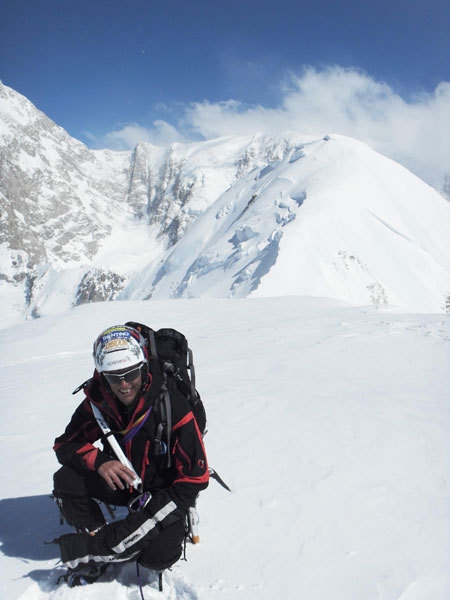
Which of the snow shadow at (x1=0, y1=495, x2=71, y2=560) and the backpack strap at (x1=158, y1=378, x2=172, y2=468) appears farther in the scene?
the snow shadow at (x1=0, y1=495, x2=71, y2=560)

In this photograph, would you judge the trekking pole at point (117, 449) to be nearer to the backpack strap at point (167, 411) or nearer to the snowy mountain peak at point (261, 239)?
the backpack strap at point (167, 411)

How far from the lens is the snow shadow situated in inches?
120

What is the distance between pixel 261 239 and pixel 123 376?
143ft

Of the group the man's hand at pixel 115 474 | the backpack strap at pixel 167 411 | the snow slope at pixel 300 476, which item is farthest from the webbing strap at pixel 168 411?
the snow slope at pixel 300 476

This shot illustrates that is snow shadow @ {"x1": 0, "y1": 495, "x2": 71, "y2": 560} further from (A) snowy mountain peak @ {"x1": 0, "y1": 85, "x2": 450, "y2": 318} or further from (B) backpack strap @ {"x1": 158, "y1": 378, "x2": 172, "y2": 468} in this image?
(A) snowy mountain peak @ {"x1": 0, "y1": 85, "x2": 450, "y2": 318}

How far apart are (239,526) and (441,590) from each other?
1389mm

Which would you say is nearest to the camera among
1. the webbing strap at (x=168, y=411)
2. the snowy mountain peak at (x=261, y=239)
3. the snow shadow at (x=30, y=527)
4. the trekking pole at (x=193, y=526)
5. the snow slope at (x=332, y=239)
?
the webbing strap at (x=168, y=411)

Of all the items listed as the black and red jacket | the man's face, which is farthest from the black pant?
the man's face

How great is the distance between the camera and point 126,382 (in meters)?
2.71

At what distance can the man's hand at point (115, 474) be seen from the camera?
2.67 metres

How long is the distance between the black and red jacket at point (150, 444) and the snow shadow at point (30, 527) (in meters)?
0.75

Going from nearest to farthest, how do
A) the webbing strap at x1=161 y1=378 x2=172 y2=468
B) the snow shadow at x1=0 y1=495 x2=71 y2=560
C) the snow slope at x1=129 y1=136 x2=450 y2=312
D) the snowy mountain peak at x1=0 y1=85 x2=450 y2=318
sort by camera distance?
the webbing strap at x1=161 y1=378 x2=172 y2=468
the snow shadow at x1=0 y1=495 x2=71 y2=560
the snow slope at x1=129 y1=136 x2=450 y2=312
the snowy mountain peak at x1=0 y1=85 x2=450 y2=318

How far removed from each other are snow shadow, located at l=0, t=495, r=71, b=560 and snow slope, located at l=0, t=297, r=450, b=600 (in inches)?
0.6

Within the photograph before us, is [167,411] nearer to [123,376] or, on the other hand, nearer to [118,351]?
[123,376]
